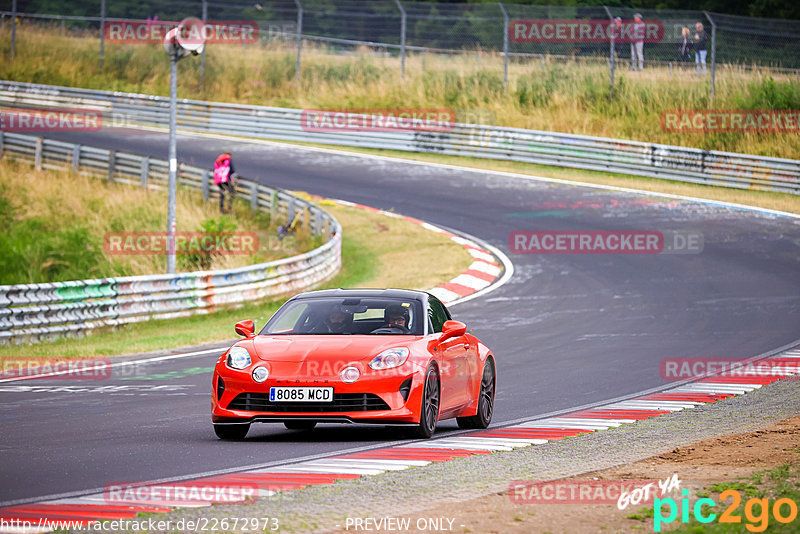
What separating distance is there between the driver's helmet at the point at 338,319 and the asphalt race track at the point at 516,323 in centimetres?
91

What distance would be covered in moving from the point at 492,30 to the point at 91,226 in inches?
551

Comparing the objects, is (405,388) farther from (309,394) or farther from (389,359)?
(309,394)

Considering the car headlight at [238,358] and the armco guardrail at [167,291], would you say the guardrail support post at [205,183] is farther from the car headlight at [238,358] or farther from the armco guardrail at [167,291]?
the car headlight at [238,358]

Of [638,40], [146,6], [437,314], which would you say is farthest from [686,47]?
[437,314]

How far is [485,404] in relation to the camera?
10695 millimetres

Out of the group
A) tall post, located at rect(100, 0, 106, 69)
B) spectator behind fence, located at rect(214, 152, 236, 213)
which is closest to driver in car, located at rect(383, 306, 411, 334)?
spectator behind fence, located at rect(214, 152, 236, 213)

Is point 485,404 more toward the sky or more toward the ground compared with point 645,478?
more toward the ground

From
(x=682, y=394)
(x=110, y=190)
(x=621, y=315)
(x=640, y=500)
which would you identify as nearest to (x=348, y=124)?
(x=110, y=190)

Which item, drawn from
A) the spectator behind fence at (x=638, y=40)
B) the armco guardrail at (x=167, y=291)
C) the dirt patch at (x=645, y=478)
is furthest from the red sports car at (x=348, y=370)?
the spectator behind fence at (x=638, y=40)

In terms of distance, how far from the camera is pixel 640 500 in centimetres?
651

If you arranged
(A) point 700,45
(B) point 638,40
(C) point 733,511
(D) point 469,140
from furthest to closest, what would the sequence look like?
1. (D) point 469,140
2. (B) point 638,40
3. (A) point 700,45
4. (C) point 733,511

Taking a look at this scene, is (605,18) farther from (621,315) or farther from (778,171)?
(621,315)

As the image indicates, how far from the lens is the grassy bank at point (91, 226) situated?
2536cm

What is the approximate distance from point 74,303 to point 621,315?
8.52 metres
